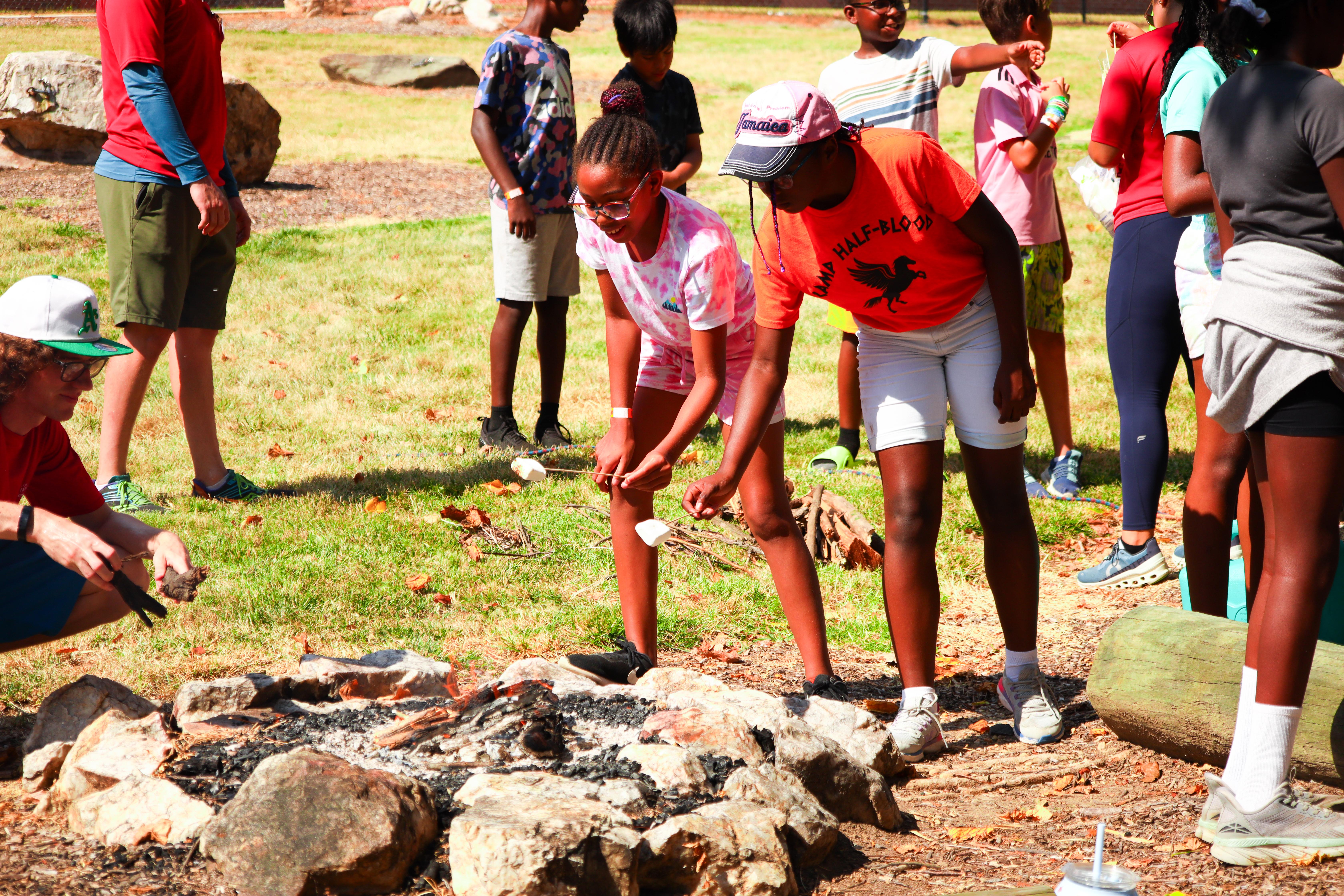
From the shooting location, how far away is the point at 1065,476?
634 centimetres

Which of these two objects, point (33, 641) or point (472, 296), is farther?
point (472, 296)

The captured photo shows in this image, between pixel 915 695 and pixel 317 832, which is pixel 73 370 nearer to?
pixel 317 832

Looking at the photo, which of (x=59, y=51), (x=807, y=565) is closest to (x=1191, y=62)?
(x=807, y=565)

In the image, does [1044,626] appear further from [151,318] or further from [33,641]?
[151,318]

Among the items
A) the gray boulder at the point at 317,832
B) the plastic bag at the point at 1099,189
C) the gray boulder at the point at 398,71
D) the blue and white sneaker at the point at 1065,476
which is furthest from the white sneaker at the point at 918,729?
the gray boulder at the point at 398,71

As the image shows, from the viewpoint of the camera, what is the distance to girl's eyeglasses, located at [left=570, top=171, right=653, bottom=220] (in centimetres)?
351

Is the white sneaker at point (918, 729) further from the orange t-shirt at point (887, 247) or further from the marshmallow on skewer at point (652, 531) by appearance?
the orange t-shirt at point (887, 247)

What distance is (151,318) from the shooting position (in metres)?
5.46

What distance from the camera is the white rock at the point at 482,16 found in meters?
29.9

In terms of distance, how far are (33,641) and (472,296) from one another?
6893 mm

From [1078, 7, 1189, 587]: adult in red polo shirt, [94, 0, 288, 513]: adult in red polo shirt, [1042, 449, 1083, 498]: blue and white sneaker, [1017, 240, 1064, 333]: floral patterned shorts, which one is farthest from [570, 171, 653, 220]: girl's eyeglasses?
[1042, 449, 1083, 498]: blue and white sneaker

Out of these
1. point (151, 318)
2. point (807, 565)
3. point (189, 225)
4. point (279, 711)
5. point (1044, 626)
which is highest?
point (189, 225)

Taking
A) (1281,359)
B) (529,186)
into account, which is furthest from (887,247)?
(529,186)

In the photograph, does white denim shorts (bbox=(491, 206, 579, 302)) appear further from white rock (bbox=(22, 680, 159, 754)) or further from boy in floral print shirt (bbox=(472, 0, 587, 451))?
white rock (bbox=(22, 680, 159, 754))
